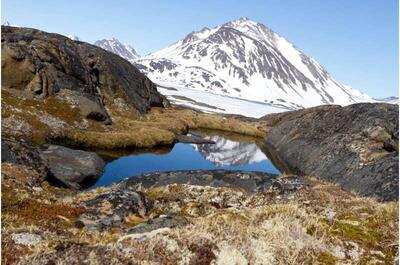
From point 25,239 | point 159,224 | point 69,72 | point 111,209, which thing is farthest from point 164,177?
point 69,72

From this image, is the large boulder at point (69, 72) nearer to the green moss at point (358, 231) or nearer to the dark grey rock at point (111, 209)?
the dark grey rock at point (111, 209)

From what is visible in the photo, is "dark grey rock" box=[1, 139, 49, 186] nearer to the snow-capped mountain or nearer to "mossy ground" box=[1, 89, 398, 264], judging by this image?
"mossy ground" box=[1, 89, 398, 264]

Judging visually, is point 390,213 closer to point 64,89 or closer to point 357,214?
point 357,214

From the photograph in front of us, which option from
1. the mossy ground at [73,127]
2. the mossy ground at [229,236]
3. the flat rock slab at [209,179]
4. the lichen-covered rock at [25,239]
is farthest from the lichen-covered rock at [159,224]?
the mossy ground at [73,127]

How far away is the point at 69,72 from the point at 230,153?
109 feet

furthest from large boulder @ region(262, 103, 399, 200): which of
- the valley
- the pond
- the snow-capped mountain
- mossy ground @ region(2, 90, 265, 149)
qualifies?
mossy ground @ region(2, 90, 265, 149)

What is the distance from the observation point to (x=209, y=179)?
3972 centimetres

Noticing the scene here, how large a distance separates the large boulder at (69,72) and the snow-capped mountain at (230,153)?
1905 centimetres

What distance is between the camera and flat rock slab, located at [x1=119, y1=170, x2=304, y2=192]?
36.9m

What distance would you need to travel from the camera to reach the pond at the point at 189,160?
53219 millimetres

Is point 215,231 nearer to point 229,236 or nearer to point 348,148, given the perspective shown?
point 229,236

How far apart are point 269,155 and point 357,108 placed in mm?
18167

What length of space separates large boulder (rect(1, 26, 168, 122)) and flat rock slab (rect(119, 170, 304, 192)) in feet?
113

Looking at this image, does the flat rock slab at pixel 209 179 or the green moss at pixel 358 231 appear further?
the flat rock slab at pixel 209 179
